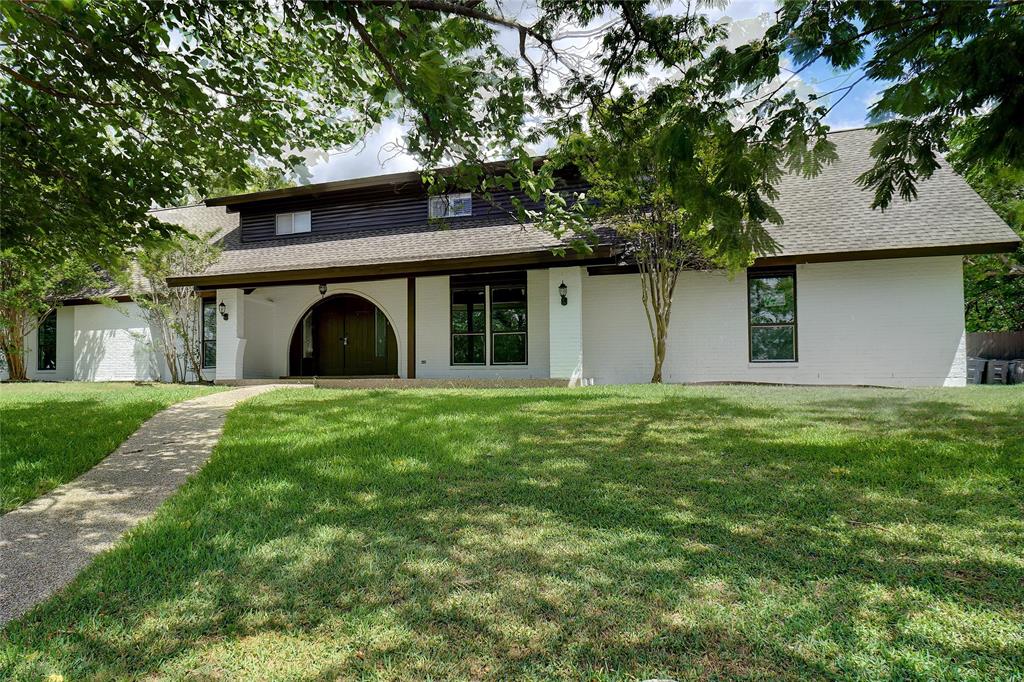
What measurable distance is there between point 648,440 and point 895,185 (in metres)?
3.08

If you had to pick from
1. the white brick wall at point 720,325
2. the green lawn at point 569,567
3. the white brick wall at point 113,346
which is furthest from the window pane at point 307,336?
the green lawn at point 569,567

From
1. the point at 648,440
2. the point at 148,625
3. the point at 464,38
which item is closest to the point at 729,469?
the point at 648,440

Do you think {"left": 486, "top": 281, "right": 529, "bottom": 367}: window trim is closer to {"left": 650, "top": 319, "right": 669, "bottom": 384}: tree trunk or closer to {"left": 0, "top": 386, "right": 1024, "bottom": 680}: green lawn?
{"left": 650, "top": 319, "right": 669, "bottom": 384}: tree trunk

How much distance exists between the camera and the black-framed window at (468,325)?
44.5 ft

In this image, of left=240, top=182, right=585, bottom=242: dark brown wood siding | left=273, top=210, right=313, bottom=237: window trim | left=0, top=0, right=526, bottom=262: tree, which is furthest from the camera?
left=273, top=210, right=313, bottom=237: window trim

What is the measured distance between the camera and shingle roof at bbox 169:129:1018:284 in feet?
34.0

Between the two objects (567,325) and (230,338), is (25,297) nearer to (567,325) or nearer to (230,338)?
(230,338)

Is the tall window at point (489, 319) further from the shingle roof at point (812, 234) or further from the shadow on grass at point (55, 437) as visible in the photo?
the shadow on grass at point (55, 437)

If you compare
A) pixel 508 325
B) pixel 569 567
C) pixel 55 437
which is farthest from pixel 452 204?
pixel 569 567

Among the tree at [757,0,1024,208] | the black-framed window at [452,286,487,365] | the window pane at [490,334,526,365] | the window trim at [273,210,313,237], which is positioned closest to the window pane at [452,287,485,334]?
the black-framed window at [452,286,487,365]

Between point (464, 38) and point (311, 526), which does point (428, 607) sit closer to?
point (311, 526)

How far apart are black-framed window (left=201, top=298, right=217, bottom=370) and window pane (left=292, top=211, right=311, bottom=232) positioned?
3242mm

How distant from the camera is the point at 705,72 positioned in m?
3.75

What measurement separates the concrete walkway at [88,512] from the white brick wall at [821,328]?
336 inches
